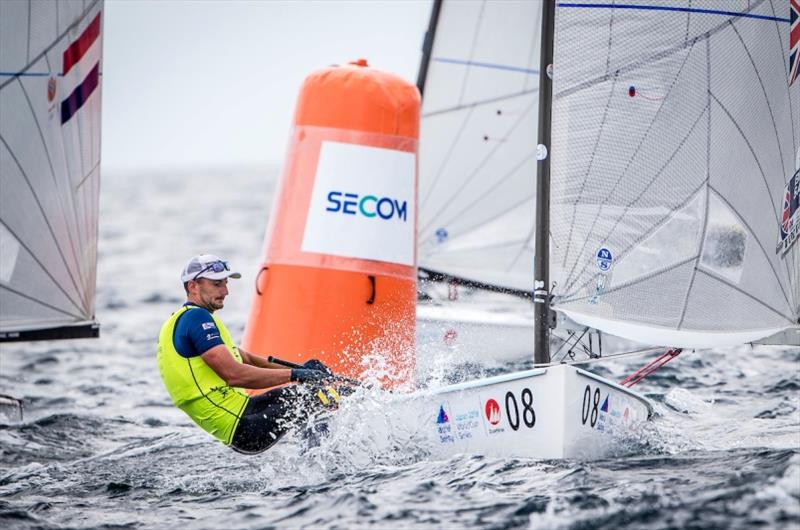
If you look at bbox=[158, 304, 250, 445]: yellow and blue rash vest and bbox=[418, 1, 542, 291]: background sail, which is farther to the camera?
bbox=[418, 1, 542, 291]: background sail

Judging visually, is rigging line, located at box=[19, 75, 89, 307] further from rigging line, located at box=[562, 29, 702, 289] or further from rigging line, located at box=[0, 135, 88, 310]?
rigging line, located at box=[562, 29, 702, 289]

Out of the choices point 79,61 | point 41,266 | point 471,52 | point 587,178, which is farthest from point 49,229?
point 471,52

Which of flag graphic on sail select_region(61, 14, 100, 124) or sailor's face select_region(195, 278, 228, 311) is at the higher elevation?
flag graphic on sail select_region(61, 14, 100, 124)

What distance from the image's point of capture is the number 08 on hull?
5.09 metres

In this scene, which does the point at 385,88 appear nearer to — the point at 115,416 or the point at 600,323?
the point at 600,323

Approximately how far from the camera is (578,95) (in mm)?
5539

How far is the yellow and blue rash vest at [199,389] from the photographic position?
5.39 m

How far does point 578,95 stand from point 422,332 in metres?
3.60

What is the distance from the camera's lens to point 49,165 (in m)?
7.34

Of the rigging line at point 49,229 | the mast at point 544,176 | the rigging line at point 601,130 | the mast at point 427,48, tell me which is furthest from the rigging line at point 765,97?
the mast at point 427,48

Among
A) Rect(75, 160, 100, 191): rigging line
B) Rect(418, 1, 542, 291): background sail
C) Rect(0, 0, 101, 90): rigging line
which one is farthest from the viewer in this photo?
Rect(418, 1, 542, 291): background sail

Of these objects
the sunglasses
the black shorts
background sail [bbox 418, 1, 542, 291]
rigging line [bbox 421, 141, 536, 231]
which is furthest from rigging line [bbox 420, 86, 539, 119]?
the black shorts

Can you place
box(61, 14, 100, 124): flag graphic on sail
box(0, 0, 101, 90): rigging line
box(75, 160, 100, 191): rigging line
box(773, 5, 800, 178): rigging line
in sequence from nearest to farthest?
box(773, 5, 800, 178): rigging line → box(0, 0, 101, 90): rigging line → box(61, 14, 100, 124): flag graphic on sail → box(75, 160, 100, 191): rigging line

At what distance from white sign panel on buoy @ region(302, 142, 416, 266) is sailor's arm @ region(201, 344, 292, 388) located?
1234mm
